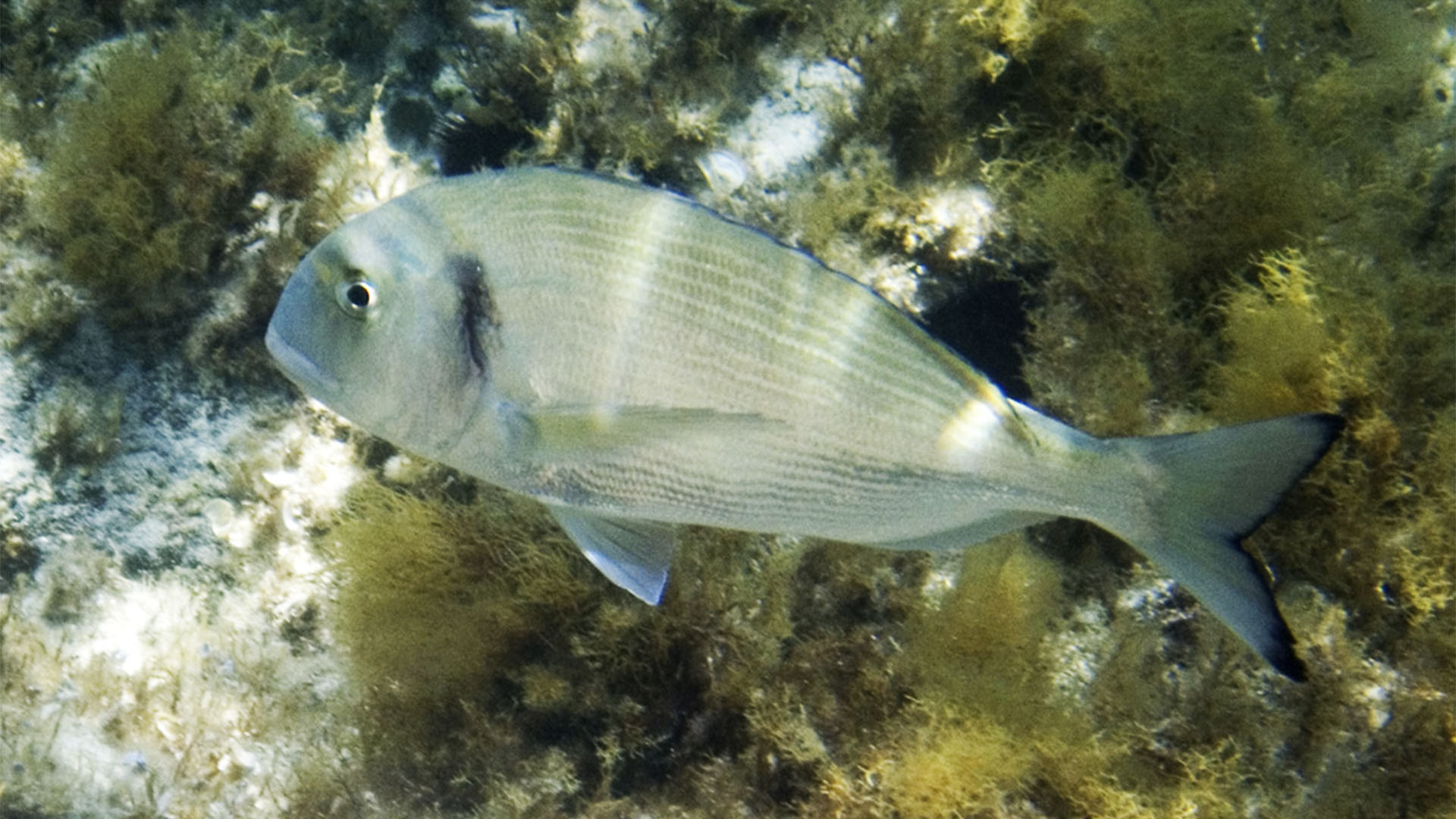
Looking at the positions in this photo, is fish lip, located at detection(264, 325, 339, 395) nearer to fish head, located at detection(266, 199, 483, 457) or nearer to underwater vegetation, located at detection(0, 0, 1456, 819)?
fish head, located at detection(266, 199, 483, 457)

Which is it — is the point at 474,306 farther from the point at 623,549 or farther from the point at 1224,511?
the point at 1224,511

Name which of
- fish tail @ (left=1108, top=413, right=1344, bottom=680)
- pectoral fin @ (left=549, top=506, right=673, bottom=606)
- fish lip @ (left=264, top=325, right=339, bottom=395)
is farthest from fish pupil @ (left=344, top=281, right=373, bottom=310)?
fish tail @ (left=1108, top=413, right=1344, bottom=680)

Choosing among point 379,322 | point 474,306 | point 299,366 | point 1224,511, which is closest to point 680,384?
point 474,306

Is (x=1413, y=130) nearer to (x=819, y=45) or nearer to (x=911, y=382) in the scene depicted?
(x=819, y=45)

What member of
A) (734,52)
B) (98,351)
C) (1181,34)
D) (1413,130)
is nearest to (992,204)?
(1181,34)

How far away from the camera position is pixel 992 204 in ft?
10.9

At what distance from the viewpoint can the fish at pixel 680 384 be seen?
1.64m

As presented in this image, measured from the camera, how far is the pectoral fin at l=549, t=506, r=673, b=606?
1860mm

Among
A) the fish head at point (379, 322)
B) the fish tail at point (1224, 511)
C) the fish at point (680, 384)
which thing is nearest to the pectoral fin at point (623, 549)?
the fish at point (680, 384)

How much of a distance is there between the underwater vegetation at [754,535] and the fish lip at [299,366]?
4.18ft

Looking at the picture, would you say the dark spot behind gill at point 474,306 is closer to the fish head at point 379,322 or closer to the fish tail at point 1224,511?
the fish head at point 379,322

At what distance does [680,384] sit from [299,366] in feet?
2.64

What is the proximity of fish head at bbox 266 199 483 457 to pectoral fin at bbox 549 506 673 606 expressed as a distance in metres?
0.44

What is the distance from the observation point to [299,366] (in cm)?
163
